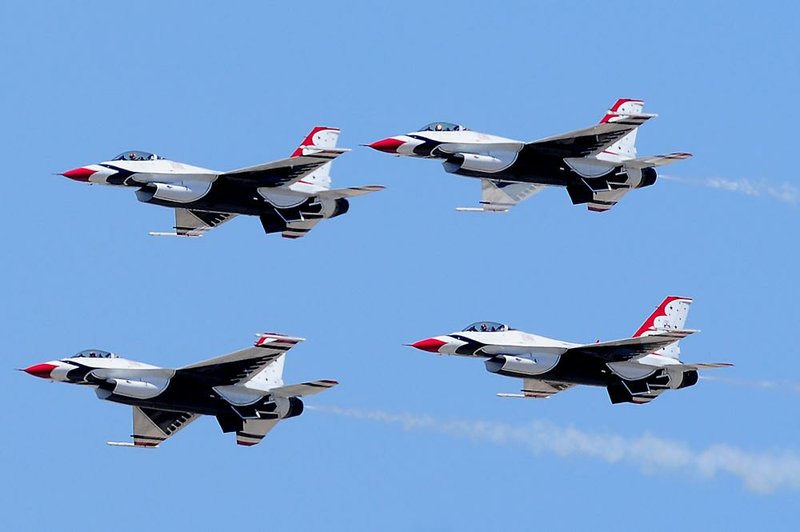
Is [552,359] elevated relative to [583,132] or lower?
Result: lower

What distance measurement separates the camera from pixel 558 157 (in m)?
87.2

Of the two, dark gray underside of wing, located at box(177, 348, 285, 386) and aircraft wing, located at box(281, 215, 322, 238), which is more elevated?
aircraft wing, located at box(281, 215, 322, 238)

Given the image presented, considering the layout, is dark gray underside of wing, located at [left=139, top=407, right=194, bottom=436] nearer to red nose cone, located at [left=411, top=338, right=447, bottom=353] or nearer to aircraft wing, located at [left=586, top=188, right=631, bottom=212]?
red nose cone, located at [left=411, top=338, right=447, bottom=353]

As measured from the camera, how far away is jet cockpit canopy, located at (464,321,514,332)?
8338cm

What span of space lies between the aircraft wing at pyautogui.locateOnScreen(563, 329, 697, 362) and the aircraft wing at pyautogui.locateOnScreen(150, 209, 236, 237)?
57.4 ft

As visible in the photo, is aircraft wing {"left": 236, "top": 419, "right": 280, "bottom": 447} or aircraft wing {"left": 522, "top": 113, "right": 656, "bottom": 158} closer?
aircraft wing {"left": 236, "top": 419, "right": 280, "bottom": 447}

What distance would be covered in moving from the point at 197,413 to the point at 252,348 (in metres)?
3.77

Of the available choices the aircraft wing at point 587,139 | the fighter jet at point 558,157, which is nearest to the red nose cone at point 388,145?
the fighter jet at point 558,157

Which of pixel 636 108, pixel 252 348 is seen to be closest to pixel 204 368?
pixel 252 348

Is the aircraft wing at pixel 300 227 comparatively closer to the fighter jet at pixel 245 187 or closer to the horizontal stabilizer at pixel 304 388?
the fighter jet at pixel 245 187

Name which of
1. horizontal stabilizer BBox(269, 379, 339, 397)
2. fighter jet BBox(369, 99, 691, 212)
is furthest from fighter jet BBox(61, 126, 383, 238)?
horizontal stabilizer BBox(269, 379, 339, 397)

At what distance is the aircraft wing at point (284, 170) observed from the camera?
86.6 meters

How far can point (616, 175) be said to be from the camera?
3482 inches

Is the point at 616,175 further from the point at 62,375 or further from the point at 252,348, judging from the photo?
the point at 62,375
